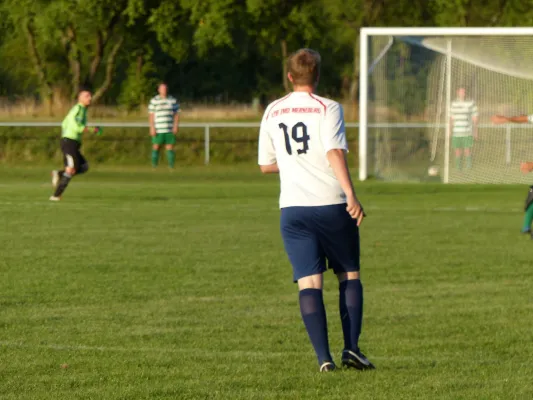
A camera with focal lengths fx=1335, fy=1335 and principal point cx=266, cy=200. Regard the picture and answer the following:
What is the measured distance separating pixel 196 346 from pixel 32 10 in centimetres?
3152

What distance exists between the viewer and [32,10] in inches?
1519

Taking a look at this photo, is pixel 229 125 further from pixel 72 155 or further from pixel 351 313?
pixel 351 313

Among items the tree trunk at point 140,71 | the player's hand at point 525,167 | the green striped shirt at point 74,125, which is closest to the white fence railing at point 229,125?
the green striped shirt at point 74,125

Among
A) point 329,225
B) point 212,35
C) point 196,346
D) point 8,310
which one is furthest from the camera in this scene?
point 212,35

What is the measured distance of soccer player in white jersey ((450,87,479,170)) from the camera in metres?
27.0

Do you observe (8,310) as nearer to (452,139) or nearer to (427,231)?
(427,231)

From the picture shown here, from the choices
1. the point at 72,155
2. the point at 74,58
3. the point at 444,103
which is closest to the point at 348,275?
the point at 72,155

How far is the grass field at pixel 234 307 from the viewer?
7.02 meters

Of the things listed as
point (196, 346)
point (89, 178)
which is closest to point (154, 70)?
point (89, 178)

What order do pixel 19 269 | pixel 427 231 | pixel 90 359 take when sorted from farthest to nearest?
pixel 427 231 < pixel 19 269 < pixel 90 359

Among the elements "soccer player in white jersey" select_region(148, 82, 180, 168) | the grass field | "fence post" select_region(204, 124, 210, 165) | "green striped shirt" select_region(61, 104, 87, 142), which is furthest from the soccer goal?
"fence post" select_region(204, 124, 210, 165)

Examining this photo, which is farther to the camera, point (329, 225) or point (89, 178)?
point (89, 178)

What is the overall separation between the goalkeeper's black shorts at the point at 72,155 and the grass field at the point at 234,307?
1.42 m

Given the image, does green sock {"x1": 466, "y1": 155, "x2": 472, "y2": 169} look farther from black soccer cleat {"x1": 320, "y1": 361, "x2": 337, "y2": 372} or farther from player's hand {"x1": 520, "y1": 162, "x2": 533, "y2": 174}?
black soccer cleat {"x1": 320, "y1": 361, "x2": 337, "y2": 372}
